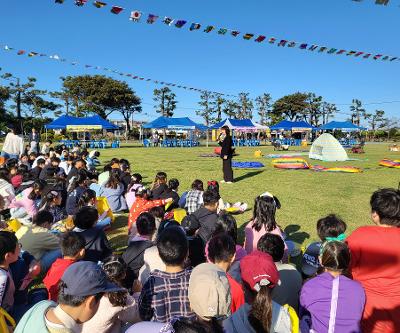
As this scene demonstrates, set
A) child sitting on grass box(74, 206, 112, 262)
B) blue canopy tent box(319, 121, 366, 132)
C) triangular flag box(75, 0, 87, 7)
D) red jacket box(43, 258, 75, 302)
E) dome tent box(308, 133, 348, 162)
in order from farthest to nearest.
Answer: blue canopy tent box(319, 121, 366, 132), dome tent box(308, 133, 348, 162), triangular flag box(75, 0, 87, 7), child sitting on grass box(74, 206, 112, 262), red jacket box(43, 258, 75, 302)

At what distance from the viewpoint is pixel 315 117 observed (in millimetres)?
71438

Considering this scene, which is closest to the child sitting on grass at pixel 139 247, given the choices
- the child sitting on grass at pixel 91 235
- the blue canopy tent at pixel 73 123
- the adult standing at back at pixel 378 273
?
the child sitting on grass at pixel 91 235

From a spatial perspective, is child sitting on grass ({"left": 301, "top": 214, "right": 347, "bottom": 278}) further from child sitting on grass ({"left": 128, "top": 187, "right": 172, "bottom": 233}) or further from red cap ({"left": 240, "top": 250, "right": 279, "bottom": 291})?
child sitting on grass ({"left": 128, "top": 187, "right": 172, "bottom": 233})

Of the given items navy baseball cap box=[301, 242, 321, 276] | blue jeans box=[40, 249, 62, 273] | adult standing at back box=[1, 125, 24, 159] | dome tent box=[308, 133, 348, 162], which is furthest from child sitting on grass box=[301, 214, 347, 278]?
dome tent box=[308, 133, 348, 162]

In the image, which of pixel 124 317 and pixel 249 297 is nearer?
pixel 249 297

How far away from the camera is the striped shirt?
2529mm

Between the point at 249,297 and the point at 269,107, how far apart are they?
246ft

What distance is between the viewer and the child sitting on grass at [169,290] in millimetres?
2533

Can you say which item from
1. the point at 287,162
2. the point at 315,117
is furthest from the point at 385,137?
the point at 287,162

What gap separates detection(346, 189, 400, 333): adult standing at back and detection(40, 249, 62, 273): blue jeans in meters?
3.57

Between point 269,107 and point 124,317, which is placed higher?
point 269,107

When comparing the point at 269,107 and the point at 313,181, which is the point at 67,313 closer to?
the point at 313,181

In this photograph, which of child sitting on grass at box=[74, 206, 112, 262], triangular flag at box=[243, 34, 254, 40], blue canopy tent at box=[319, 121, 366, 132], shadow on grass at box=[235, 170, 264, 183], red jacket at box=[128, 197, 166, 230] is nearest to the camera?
child sitting on grass at box=[74, 206, 112, 262]

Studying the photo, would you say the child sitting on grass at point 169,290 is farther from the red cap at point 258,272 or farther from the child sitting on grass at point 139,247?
the child sitting on grass at point 139,247
